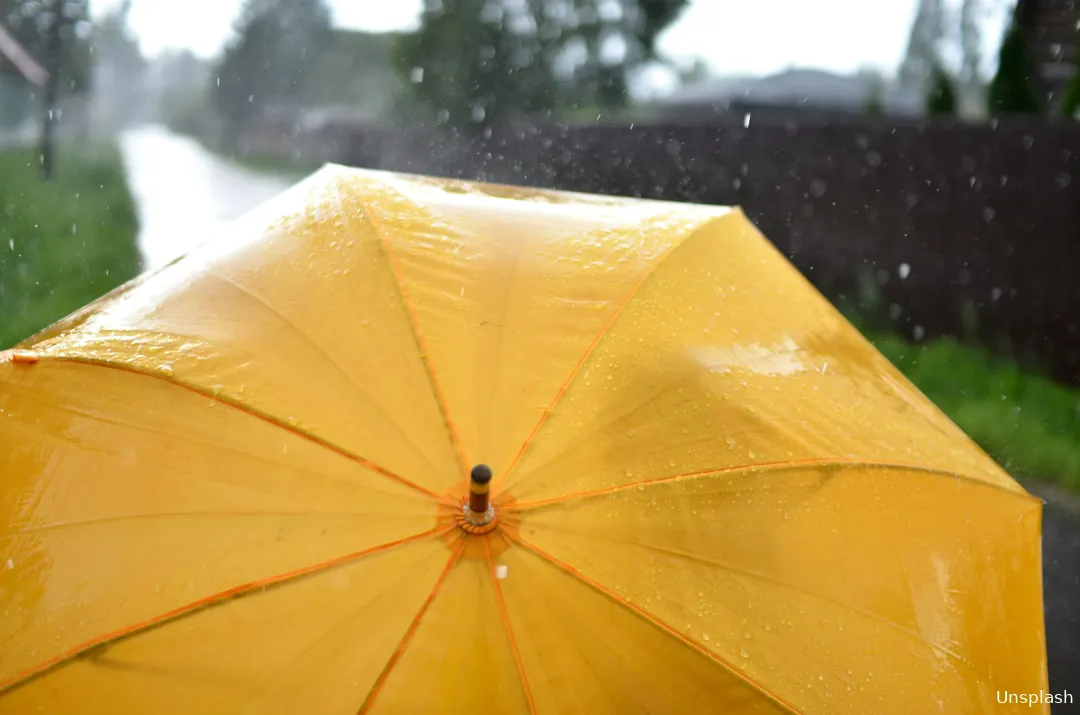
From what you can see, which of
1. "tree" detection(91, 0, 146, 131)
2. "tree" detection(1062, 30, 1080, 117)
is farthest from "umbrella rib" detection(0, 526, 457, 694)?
"tree" detection(91, 0, 146, 131)

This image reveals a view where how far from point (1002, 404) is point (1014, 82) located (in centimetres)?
631

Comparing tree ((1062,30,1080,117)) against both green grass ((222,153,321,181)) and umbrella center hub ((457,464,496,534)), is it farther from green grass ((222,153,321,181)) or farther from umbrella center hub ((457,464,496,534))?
green grass ((222,153,321,181))

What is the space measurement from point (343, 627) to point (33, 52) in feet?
104

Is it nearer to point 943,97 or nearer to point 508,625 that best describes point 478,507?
point 508,625

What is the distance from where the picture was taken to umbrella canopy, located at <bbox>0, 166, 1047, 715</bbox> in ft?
5.66

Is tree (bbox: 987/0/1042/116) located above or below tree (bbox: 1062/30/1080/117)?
above

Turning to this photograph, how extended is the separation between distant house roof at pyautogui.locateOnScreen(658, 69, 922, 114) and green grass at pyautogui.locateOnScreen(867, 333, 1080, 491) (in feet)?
47.7

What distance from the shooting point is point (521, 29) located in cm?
2247

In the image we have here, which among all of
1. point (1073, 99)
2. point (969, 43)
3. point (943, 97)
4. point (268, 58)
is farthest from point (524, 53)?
point (969, 43)

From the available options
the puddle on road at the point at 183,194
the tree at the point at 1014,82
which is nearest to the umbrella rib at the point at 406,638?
the puddle on road at the point at 183,194

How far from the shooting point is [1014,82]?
37.1 ft

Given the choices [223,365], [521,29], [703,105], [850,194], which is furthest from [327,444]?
[703,105]

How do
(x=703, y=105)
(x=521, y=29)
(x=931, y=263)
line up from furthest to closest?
(x=703, y=105) → (x=521, y=29) → (x=931, y=263)

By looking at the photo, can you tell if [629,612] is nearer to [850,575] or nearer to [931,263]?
[850,575]
